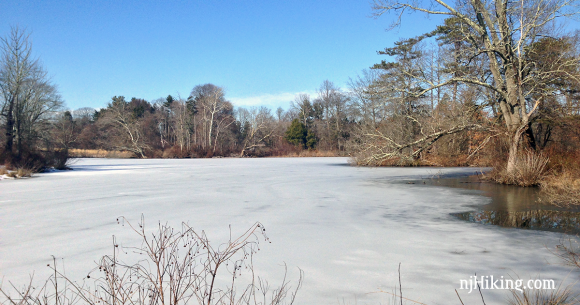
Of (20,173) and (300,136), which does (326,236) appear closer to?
(20,173)

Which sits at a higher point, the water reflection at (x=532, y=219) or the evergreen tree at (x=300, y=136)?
the evergreen tree at (x=300, y=136)

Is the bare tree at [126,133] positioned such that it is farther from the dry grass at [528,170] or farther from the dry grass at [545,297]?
the dry grass at [545,297]

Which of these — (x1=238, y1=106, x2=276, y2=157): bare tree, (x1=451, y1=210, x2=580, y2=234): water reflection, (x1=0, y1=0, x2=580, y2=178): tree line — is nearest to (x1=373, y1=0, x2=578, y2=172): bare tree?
(x1=0, y1=0, x2=580, y2=178): tree line

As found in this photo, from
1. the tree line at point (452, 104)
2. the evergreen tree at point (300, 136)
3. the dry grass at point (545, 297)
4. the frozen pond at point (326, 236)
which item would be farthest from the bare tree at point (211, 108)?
the dry grass at point (545, 297)

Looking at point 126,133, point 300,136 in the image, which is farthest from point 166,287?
point 300,136

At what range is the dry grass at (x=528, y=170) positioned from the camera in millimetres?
10109

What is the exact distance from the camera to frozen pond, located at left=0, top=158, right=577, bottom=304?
3193mm

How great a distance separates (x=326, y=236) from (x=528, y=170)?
8.35 m

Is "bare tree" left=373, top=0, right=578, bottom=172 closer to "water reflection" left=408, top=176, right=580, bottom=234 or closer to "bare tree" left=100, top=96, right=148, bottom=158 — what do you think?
"water reflection" left=408, top=176, right=580, bottom=234

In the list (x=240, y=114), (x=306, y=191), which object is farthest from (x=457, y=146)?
(x=240, y=114)

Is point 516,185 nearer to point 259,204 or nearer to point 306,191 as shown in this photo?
point 306,191

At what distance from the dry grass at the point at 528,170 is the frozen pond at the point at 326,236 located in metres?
3.11

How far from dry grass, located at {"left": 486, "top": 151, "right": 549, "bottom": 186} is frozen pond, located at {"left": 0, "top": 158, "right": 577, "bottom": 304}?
10.2ft

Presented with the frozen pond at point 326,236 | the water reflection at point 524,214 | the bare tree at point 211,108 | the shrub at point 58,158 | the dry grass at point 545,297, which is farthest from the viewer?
the bare tree at point 211,108
